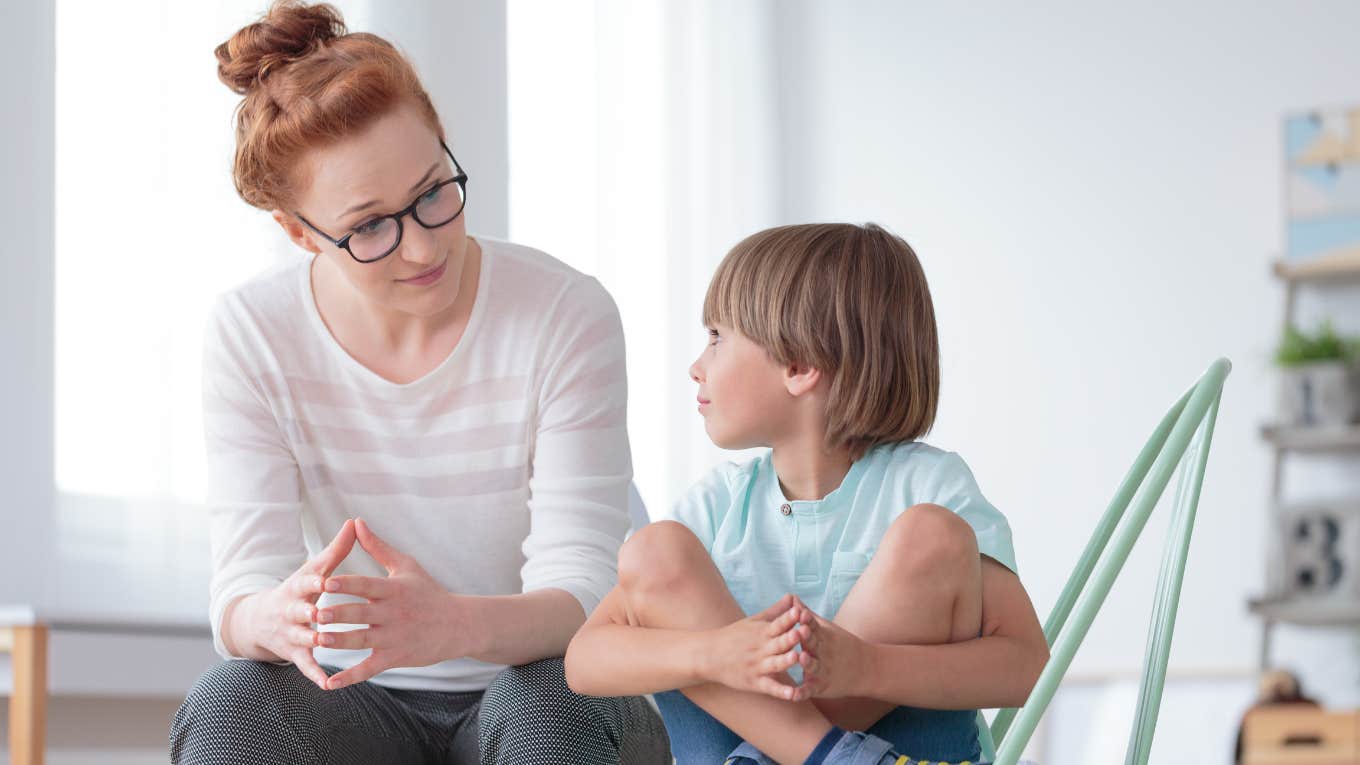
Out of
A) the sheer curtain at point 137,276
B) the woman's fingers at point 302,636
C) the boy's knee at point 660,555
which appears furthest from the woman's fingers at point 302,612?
the sheer curtain at point 137,276

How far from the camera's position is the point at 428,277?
1291 mm

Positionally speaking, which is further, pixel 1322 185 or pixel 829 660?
pixel 1322 185

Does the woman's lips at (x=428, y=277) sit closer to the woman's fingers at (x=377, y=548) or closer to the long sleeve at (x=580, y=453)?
the long sleeve at (x=580, y=453)

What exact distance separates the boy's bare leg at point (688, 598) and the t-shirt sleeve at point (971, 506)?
0.19 m

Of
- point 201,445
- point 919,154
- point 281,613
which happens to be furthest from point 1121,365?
point 281,613

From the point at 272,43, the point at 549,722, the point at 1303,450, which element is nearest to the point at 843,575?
the point at 549,722

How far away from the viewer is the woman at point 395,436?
1.18 metres

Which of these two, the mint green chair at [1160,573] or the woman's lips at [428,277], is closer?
the mint green chair at [1160,573]

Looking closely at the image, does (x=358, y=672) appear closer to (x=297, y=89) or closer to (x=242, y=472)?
(x=242, y=472)

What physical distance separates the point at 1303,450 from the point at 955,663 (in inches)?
119

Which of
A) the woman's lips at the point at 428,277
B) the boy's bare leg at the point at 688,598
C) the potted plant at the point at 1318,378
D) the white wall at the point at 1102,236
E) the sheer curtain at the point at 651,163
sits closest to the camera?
the boy's bare leg at the point at 688,598

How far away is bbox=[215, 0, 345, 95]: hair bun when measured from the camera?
1313 millimetres

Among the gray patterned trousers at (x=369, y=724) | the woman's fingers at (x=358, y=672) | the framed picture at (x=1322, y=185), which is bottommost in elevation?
the gray patterned trousers at (x=369, y=724)

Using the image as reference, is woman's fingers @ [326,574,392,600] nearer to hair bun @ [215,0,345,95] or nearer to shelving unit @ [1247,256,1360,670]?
hair bun @ [215,0,345,95]
